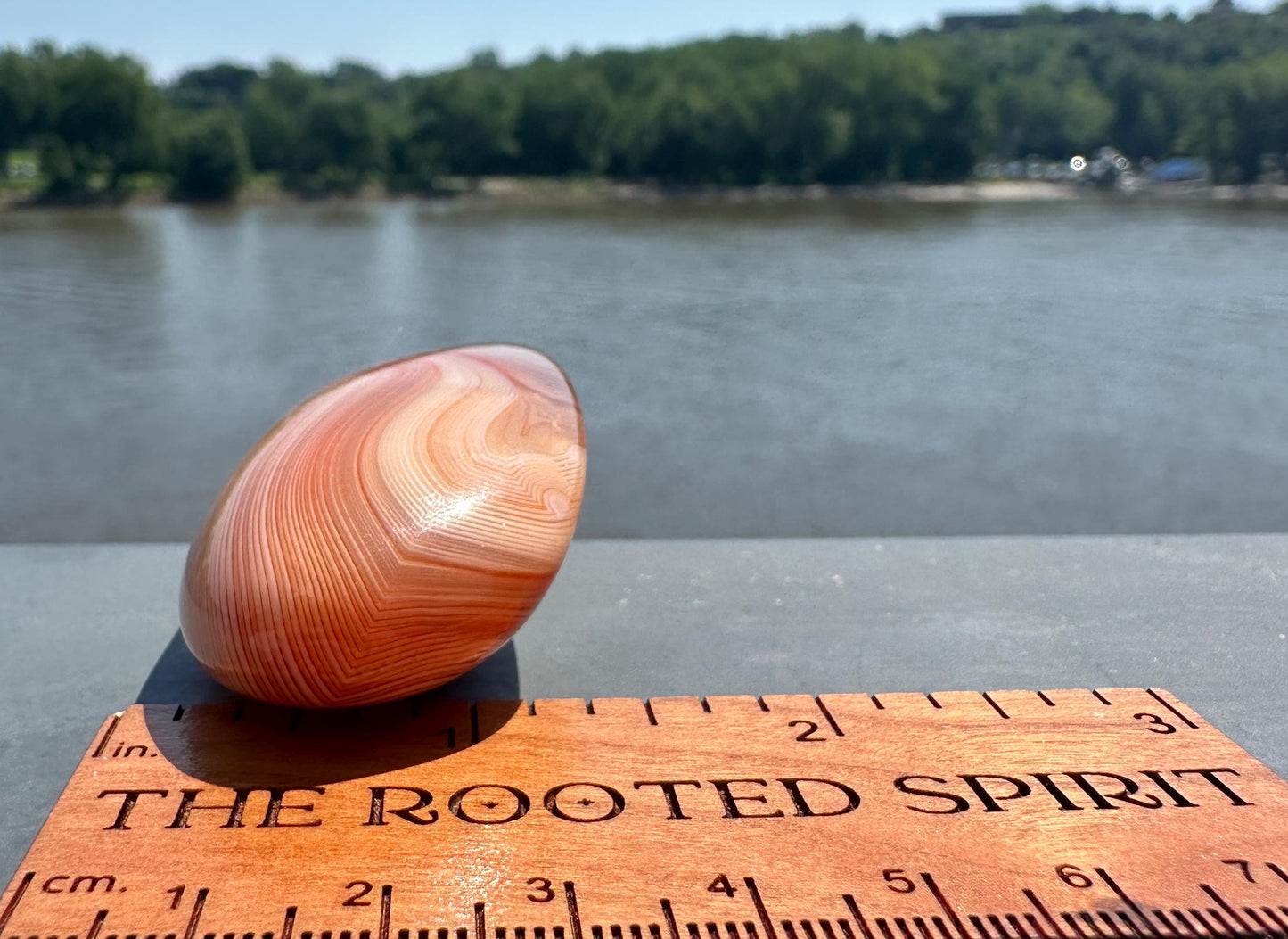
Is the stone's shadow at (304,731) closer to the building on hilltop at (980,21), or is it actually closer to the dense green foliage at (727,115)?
the dense green foliage at (727,115)

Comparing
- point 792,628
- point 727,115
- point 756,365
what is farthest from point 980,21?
point 792,628

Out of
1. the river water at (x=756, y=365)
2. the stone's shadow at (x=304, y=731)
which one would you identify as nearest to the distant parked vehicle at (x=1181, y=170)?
the river water at (x=756, y=365)

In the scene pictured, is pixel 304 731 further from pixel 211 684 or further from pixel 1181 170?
pixel 1181 170

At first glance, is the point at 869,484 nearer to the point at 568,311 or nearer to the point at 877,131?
the point at 568,311

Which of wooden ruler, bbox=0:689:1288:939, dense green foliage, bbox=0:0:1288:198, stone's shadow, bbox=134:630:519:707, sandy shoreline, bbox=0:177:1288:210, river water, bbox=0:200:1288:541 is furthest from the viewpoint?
sandy shoreline, bbox=0:177:1288:210

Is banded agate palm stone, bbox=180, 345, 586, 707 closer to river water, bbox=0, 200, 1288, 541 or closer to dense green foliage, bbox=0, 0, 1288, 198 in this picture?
river water, bbox=0, 200, 1288, 541

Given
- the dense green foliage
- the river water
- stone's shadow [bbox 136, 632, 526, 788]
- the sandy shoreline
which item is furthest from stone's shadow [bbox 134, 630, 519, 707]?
the sandy shoreline
